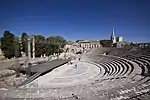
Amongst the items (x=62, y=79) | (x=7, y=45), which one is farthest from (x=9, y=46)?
(x=62, y=79)

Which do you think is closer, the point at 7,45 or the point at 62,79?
the point at 62,79

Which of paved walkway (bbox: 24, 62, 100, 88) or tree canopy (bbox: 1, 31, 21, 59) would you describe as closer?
paved walkway (bbox: 24, 62, 100, 88)

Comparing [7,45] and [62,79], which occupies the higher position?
[7,45]

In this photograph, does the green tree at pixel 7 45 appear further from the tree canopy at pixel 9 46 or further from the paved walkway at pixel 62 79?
the paved walkway at pixel 62 79

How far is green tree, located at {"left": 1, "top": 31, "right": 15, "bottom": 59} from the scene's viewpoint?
128 feet

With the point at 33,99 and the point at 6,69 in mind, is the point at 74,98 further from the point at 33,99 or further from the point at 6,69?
the point at 6,69

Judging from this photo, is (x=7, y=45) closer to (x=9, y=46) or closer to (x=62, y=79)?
(x=9, y=46)

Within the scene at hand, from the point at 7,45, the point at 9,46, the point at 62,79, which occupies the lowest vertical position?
the point at 62,79

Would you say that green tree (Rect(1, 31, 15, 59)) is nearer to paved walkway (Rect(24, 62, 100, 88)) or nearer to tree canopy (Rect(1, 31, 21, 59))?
tree canopy (Rect(1, 31, 21, 59))

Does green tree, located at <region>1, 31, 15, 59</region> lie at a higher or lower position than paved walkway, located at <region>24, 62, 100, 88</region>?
higher

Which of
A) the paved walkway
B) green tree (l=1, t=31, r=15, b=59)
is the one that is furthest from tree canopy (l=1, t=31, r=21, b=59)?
the paved walkway

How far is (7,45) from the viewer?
129 ft

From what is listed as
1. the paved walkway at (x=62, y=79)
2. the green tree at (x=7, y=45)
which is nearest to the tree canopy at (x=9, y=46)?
the green tree at (x=7, y=45)

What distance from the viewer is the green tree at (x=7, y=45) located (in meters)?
39.1
